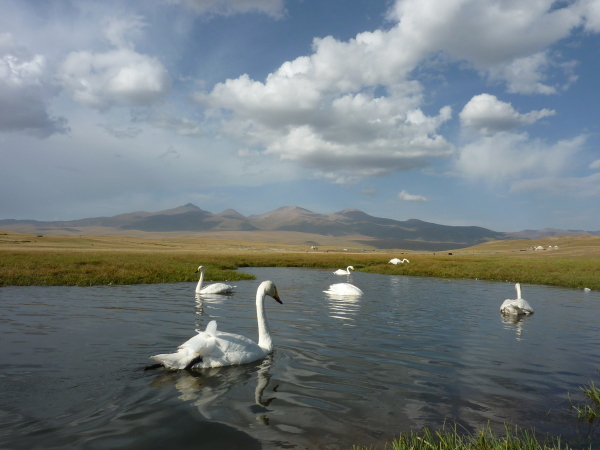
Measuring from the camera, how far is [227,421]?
6051mm

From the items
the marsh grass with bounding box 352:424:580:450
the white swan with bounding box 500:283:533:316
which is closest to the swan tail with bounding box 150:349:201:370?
the marsh grass with bounding box 352:424:580:450

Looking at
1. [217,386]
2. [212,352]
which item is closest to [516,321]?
[212,352]

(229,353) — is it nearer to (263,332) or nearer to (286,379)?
(286,379)

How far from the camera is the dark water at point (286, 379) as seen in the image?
5793 millimetres

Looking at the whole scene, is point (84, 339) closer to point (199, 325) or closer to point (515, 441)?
point (199, 325)

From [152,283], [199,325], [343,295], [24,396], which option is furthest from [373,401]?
[152,283]

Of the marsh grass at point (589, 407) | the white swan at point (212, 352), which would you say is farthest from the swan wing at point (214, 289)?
the marsh grass at point (589, 407)

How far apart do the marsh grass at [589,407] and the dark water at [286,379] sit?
17 centimetres

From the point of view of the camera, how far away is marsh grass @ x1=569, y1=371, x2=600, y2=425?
6.52m

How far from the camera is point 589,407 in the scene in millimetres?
6680

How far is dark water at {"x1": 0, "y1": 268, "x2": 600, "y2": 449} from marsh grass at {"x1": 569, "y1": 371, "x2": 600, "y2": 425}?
17 centimetres

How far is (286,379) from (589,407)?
5.23 metres

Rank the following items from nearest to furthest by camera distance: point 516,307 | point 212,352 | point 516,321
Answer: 1. point 212,352
2. point 516,321
3. point 516,307

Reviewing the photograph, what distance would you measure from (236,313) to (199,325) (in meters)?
2.91
